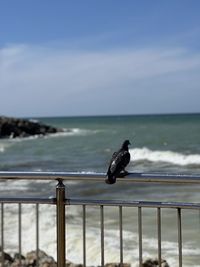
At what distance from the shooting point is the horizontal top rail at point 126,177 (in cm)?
350

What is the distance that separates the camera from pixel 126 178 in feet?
11.9

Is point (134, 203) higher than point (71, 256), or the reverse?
point (134, 203)

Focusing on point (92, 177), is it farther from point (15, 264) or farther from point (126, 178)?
point (15, 264)

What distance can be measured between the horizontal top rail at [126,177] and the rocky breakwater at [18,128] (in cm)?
6052

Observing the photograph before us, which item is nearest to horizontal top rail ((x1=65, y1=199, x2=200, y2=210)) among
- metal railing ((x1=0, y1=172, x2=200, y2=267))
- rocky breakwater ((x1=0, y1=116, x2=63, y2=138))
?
metal railing ((x1=0, y1=172, x2=200, y2=267))

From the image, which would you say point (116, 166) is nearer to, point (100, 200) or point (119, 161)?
point (119, 161)

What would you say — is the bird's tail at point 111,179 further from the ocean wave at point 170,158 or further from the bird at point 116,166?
the ocean wave at point 170,158

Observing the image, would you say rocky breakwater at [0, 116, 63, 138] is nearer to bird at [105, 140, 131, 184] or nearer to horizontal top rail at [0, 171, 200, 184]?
horizontal top rail at [0, 171, 200, 184]

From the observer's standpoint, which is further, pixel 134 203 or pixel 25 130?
pixel 25 130

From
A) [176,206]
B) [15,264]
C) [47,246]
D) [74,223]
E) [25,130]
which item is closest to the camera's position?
[176,206]

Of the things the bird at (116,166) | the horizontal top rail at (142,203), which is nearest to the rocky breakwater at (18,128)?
the horizontal top rail at (142,203)

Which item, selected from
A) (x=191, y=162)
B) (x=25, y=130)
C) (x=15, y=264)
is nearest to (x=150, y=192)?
(x=15, y=264)

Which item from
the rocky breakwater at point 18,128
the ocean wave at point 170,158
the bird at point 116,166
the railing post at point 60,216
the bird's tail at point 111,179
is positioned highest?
the rocky breakwater at point 18,128

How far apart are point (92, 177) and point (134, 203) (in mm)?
327
